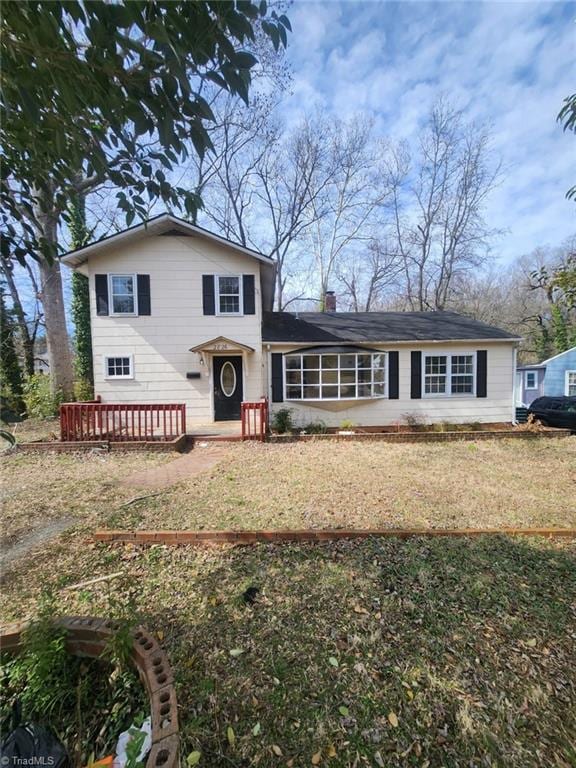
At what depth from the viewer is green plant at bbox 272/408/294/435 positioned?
9.88 meters

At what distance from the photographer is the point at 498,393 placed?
11.2 metres

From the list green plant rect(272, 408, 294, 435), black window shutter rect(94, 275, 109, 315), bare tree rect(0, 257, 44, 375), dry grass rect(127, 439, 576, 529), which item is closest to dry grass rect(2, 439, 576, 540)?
dry grass rect(127, 439, 576, 529)

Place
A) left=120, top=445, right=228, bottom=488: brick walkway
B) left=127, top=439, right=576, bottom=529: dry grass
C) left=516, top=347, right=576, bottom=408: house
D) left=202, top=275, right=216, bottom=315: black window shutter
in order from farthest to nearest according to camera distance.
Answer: left=516, top=347, right=576, bottom=408: house
left=202, top=275, right=216, bottom=315: black window shutter
left=120, top=445, right=228, bottom=488: brick walkway
left=127, top=439, right=576, bottom=529: dry grass

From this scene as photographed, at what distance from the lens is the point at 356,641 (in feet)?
7.52

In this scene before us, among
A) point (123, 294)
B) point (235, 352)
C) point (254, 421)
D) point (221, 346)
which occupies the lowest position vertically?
point (254, 421)

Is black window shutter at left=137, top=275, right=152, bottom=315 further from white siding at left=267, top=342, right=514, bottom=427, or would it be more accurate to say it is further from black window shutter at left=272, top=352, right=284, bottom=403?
black window shutter at left=272, top=352, right=284, bottom=403

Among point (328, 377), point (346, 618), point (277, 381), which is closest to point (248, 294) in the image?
point (277, 381)

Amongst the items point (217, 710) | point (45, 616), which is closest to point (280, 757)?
Answer: point (217, 710)

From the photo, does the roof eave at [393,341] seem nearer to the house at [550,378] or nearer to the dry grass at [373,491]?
the dry grass at [373,491]

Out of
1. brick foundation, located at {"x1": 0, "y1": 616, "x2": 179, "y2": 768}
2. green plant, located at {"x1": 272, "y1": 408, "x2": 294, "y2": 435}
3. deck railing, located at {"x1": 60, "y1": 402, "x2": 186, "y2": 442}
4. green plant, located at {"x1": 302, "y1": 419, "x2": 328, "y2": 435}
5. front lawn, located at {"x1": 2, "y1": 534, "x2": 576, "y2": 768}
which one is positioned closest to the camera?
brick foundation, located at {"x1": 0, "y1": 616, "x2": 179, "y2": 768}

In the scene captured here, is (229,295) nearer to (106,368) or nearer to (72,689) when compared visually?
(106,368)

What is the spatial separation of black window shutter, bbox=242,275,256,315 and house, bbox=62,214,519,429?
4 centimetres

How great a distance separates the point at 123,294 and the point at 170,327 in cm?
177

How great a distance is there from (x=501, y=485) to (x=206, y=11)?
6.51m
